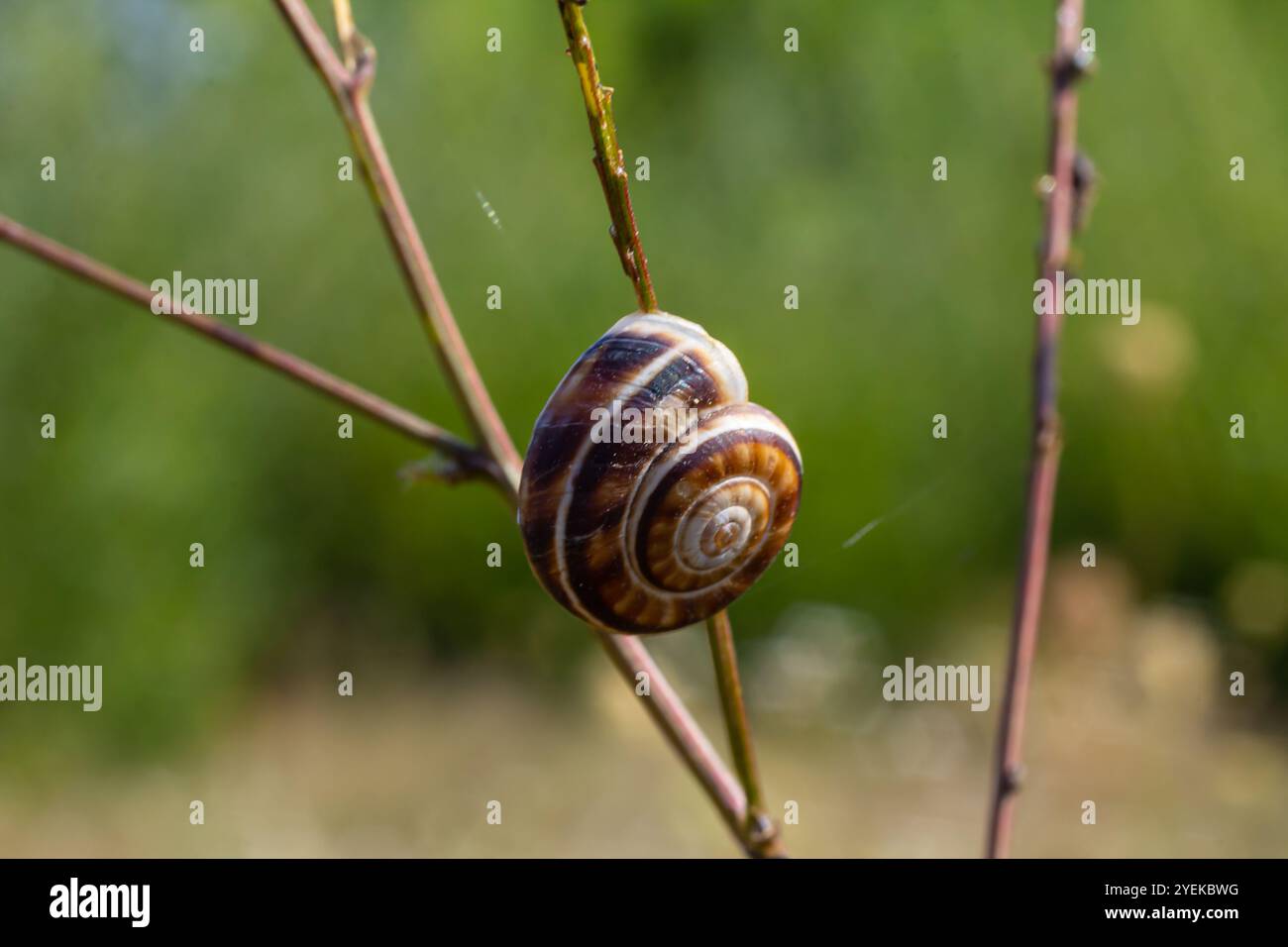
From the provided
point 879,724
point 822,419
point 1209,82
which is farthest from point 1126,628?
point 1209,82

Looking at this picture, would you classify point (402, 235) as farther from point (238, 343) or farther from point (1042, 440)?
point (1042, 440)

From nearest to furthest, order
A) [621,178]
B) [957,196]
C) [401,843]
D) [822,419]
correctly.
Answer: [621,178], [401,843], [822,419], [957,196]

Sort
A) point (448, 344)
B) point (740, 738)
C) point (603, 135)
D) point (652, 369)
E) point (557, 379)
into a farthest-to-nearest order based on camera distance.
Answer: point (557, 379), point (448, 344), point (740, 738), point (652, 369), point (603, 135)

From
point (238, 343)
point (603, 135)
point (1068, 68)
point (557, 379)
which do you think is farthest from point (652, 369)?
point (557, 379)

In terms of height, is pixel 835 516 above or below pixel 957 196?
below

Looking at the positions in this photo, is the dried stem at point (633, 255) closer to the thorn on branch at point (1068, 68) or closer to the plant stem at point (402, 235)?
the plant stem at point (402, 235)

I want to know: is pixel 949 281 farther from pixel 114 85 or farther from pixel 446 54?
pixel 114 85

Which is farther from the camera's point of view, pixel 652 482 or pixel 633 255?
pixel 652 482
